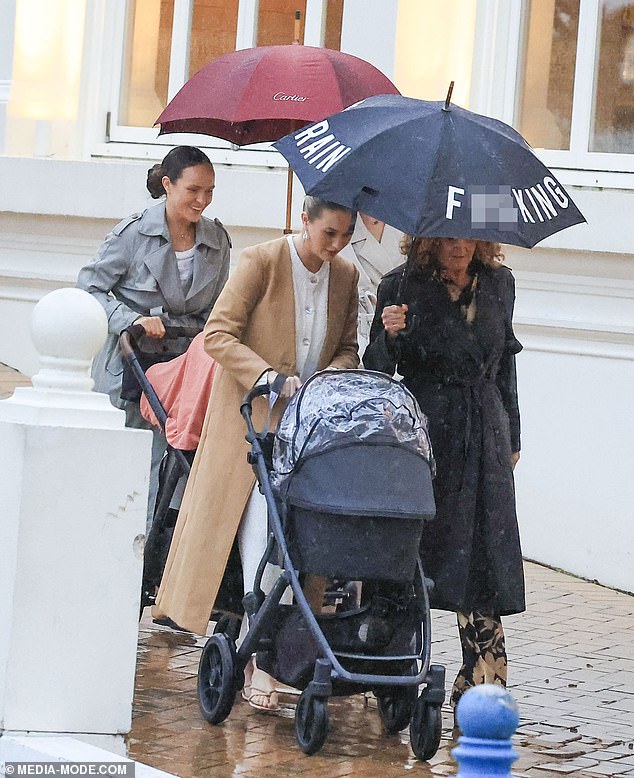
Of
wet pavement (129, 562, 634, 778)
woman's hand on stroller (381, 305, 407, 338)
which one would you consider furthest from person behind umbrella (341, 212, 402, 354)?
wet pavement (129, 562, 634, 778)

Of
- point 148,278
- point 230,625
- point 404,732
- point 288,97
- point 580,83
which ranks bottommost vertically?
point 404,732

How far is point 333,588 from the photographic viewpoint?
5668 millimetres

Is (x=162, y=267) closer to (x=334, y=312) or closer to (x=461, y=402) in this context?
(x=334, y=312)

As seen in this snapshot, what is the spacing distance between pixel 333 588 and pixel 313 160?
1.51 metres

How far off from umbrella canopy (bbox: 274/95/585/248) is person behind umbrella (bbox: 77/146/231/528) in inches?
42.1

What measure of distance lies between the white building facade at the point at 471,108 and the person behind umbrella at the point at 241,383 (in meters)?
3.23

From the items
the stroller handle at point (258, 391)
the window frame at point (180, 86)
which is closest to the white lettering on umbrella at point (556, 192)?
the stroller handle at point (258, 391)

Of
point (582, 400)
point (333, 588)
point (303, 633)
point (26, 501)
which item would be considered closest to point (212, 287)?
point (333, 588)

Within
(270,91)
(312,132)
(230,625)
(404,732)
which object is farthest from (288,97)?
(404,732)

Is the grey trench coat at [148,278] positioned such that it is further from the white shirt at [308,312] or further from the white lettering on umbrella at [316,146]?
the white lettering on umbrella at [316,146]

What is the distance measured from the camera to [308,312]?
548 centimetres

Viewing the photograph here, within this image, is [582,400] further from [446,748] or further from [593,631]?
[446,748]

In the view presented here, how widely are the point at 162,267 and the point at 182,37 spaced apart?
4317 mm

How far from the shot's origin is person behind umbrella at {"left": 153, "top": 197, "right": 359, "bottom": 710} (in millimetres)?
5406
